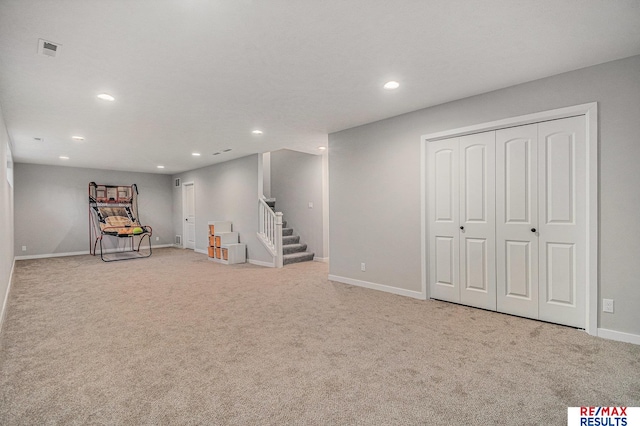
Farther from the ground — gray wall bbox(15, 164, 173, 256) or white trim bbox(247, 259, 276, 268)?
gray wall bbox(15, 164, 173, 256)

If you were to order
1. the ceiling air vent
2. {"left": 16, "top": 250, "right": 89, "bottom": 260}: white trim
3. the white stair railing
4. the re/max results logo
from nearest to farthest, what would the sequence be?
the re/max results logo < the ceiling air vent < the white stair railing < {"left": 16, "top": 250, "right": 89, "bottom": 260}: white trim

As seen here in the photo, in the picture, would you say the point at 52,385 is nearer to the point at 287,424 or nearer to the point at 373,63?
the point at 287,424

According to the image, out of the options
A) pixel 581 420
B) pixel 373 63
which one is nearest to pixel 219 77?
pixel 373 63

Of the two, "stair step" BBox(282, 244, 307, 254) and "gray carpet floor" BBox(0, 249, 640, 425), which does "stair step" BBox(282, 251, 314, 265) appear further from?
"gray carpet floor" BBox(0, 249, 640, 425)

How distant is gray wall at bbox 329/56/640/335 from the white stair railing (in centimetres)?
164

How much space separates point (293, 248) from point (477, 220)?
4.32 m

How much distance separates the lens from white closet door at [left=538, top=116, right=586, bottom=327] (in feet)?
9.46

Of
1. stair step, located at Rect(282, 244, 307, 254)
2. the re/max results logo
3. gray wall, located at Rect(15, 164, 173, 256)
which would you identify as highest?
gray wall, located at Rect(15, 164, 173, 256)

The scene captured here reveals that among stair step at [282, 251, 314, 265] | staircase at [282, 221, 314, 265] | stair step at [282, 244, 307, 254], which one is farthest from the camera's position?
stair step at [282, 244, 307, 254]

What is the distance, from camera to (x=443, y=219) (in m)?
3.80

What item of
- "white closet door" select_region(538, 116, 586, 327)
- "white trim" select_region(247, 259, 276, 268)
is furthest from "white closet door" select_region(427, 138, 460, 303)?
"white trim" select_region(247, 259, 276, 268)

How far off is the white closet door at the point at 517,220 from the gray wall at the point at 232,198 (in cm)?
441

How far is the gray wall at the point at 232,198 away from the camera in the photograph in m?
6.91

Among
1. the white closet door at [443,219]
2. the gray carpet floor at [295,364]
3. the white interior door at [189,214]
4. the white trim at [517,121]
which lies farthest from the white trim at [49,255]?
the white trim at [517,121]
